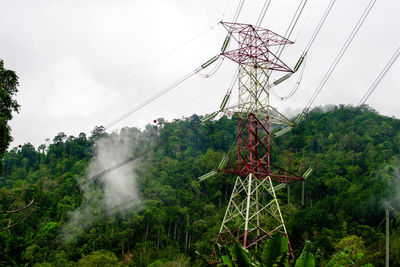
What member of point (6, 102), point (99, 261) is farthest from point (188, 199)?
point (6, 102)

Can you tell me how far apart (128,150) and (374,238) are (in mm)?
39207

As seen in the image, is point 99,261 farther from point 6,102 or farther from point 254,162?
point 254,162

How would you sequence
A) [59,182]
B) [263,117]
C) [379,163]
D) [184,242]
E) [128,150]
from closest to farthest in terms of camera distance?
1. [263,117]
2. [184,242]
3. [379,163]
4. [59,182]
5. [128,150]

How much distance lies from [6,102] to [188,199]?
109 ft

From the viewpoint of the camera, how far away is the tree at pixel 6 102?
13.8 metres

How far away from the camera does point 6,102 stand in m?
14.4

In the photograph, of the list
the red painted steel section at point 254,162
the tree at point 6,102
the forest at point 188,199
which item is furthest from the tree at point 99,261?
the red painted steel section at point 254,162

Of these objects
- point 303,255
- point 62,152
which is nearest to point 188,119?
point 62,152

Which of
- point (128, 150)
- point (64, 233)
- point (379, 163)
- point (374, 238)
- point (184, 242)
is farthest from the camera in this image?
point (128, 150)

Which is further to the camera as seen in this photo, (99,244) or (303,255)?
(99,244)

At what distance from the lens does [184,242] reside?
136 feet

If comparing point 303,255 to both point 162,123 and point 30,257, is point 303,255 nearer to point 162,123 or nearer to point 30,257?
point 30,257

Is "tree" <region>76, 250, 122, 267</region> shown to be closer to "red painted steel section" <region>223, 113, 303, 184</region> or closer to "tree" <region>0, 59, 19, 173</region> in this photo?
"tree" <region>0, 59, 19, 173</region>

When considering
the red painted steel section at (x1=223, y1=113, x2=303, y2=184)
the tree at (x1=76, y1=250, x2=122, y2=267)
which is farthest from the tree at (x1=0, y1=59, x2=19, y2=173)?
the tree at (x1=76, y1=250, x2=122, y2=267)
